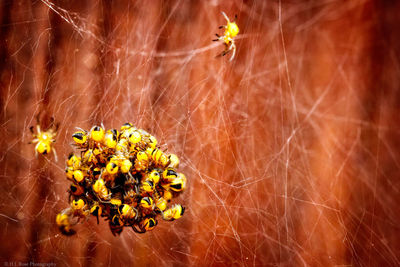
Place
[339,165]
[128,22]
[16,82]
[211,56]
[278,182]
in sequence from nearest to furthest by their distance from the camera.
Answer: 1. [339,165]
2. [278,182]
3. [211,56]
4. [128,22]
5. [16,82]

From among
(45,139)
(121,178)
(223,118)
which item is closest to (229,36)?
(223,118)

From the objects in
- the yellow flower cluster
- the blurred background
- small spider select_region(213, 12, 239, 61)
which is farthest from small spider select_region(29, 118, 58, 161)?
small spider select_region(213, 12, 239, 61)

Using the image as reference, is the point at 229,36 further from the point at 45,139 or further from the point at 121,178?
the point at 45,139

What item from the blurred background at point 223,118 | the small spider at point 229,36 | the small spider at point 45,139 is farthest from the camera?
the small spider at point 45,139

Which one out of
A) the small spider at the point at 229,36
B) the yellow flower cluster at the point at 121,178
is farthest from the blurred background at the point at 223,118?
the yellow flower cluster at the point at 121,178

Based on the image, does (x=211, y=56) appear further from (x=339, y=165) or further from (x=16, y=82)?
(x=16, y=82)

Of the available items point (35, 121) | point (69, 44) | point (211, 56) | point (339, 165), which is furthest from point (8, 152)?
point (339, 165)

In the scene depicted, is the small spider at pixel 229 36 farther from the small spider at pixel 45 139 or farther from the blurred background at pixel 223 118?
the small spider at pixel 45 139
